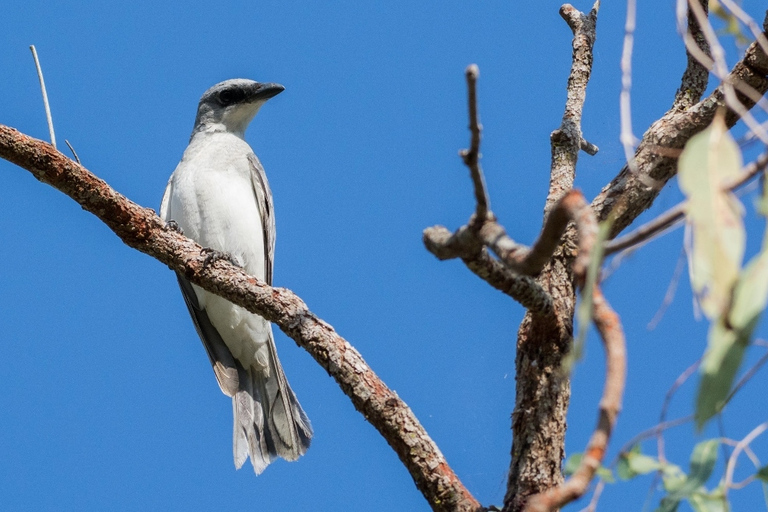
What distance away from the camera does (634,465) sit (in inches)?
85.4

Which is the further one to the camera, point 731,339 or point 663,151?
point 663,151

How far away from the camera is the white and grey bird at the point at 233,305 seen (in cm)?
582

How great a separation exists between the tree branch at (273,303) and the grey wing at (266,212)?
82.6 inches

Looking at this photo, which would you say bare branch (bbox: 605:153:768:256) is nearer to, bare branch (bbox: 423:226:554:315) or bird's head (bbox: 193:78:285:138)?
bare branch (bbox: 423:226:554:315)

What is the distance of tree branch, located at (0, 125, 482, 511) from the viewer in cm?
365

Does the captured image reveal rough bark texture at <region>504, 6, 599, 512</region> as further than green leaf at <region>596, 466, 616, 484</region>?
Yes

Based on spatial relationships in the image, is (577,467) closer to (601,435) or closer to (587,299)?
(601,435)

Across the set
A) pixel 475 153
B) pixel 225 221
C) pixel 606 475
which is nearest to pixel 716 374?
pixel 606 475

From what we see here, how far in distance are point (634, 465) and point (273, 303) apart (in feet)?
7.99

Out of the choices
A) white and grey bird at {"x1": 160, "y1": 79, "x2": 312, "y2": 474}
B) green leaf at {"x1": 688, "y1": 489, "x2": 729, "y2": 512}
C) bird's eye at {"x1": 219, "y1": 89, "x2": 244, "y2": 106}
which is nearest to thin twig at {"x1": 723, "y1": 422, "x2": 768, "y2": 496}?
green leaf at {"x1": 688, "y1": 489, "x2": 729, "y2": 512}

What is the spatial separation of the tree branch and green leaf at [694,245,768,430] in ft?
6.45

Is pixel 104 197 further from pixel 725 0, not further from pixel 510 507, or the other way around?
pixel 725 0

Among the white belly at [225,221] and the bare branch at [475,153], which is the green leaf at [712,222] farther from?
the white belly at [225,221]

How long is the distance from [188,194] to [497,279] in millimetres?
3928
